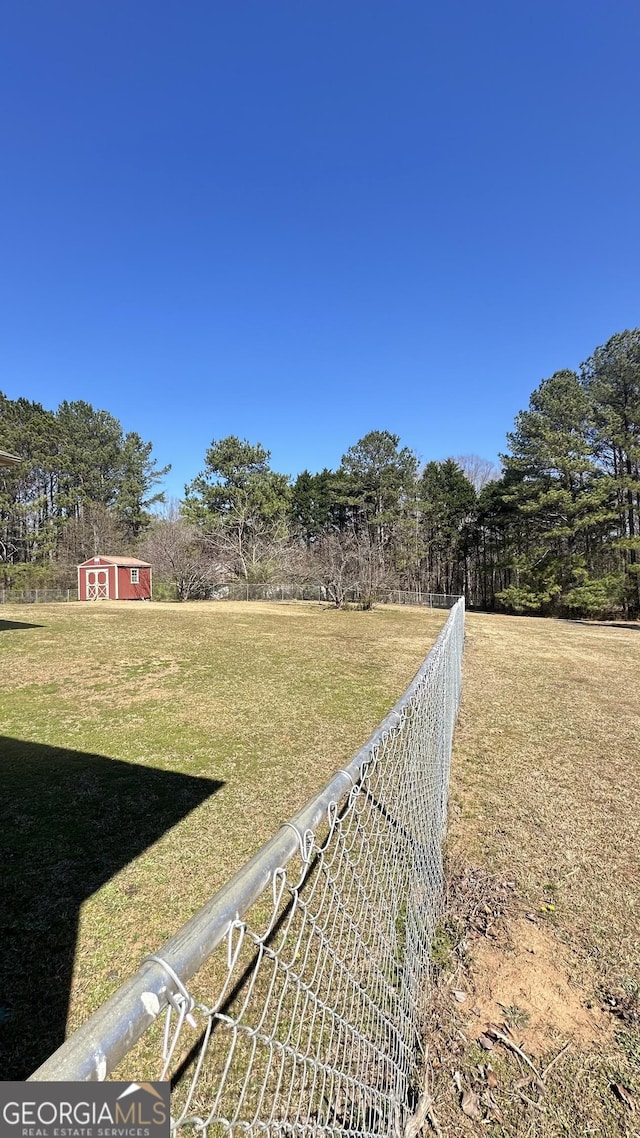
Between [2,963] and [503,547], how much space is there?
3169cm

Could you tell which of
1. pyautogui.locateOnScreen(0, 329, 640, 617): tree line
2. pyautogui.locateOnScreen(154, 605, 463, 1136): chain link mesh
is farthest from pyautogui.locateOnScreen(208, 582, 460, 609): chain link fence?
pyautogui.locateOnScreen(154, 605, 463, 1136): chain link mesh

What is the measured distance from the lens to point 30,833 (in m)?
3.36

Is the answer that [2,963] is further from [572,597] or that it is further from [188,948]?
[572,597]

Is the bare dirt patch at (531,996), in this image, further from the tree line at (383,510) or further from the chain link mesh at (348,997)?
the tree line at (383,510)

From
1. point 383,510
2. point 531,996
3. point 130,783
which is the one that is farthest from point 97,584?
point 531,996

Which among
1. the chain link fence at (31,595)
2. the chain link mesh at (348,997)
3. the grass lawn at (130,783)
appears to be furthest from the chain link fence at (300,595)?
the chain link mesh at (348,997)

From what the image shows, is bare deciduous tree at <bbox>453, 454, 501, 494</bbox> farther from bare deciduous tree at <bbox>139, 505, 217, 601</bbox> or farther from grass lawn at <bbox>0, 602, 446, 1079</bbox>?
grass lawn at <bbox>0, 602, 446, 1079</bbox>

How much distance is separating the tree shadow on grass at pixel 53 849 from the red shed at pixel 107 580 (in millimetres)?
24641

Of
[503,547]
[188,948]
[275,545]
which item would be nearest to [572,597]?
[503,547]

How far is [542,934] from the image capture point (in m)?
2.45

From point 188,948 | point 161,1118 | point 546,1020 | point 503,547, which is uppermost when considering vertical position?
point 503,547

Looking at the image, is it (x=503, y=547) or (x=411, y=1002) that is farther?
(x=503, y=547)

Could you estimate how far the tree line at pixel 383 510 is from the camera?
23.6 m

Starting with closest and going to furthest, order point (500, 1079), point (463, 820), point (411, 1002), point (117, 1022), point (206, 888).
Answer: point (117, 1022)
point (500, 1079)
point (411, 1002)
point (206, 888)
point (463, 820)
